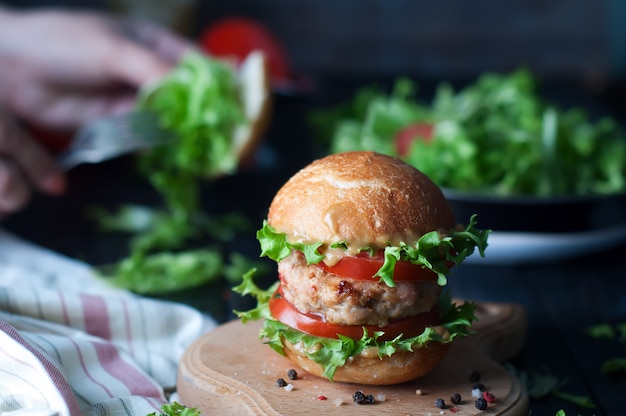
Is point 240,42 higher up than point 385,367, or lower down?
higher up

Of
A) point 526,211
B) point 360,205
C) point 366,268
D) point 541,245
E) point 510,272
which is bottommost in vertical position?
point 510,272

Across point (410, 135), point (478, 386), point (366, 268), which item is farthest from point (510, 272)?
point (366, 268)

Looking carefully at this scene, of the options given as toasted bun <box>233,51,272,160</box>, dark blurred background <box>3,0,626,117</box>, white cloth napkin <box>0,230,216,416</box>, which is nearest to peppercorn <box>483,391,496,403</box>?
white cloth napkin <box>0,230,216,416</box>

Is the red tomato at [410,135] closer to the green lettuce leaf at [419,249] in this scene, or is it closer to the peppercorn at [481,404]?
the green lettuce leaf at [419,249]

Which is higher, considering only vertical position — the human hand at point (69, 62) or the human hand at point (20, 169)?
the human hand at point (69, 62)

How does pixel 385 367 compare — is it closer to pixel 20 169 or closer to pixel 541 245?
pixel 541 245

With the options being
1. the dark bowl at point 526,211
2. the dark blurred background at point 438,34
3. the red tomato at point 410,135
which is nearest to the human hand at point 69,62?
the red tomato at point 410,135

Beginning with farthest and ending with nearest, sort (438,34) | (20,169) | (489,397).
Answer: (438,34) → (20,169) → (489,397)
